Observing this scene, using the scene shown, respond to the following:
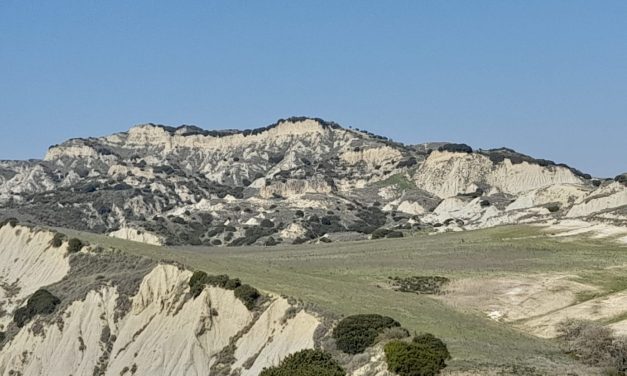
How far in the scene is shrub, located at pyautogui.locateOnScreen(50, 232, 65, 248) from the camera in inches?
3065

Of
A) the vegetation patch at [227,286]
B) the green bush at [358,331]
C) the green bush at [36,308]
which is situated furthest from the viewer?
the green bush at [36,308]

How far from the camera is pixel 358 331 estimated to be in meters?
35.8

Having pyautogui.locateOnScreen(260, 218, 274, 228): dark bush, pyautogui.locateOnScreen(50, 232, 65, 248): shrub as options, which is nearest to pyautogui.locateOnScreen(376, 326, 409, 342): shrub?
pyautogui.locateOnScreen(50, 232, 65, 248): shrub

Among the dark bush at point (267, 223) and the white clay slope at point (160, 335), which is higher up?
the dark bush at point (267, 223)

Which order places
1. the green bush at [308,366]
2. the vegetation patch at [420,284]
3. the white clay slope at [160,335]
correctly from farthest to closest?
the vegetation patch at [420,284] < the white clay slope at [160,335] < the green bush at [308,366]

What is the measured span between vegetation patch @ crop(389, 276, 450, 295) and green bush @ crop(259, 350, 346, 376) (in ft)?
93.2

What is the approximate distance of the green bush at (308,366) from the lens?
1173 inches

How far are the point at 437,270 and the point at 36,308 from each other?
35.6 meters

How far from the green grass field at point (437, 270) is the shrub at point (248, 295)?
1.81 metres

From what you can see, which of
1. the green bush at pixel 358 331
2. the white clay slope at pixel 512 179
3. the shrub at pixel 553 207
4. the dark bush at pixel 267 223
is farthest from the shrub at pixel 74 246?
the white clay slope at pixel 512 179

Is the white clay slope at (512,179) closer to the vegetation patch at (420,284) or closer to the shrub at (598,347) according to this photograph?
the vegetation patch at (420,284)

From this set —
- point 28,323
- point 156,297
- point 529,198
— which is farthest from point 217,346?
point 529,198

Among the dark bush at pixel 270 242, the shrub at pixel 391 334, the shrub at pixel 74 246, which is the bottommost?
the shrub at pixel 391 334

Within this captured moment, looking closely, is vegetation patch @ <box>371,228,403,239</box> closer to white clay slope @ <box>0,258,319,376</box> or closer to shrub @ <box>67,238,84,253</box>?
shrub @ <box>67,238,84,253</box>
